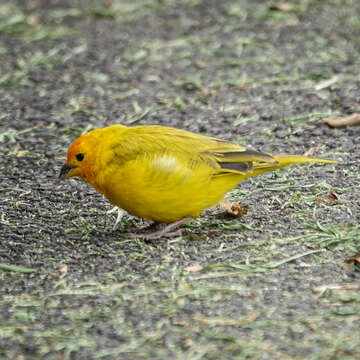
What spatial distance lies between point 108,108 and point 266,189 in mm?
2444

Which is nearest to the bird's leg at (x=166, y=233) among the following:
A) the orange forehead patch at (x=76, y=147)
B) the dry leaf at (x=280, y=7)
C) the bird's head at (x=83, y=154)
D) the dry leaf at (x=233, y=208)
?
the dry leaf at (x=233, y=208)

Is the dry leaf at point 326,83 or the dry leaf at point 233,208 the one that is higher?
the dry leaf at point 233,208

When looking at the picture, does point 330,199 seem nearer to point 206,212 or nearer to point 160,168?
point 206,212

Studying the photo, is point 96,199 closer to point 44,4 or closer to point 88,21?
point 88,21

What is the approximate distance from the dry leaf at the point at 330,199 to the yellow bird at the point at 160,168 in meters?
0.60

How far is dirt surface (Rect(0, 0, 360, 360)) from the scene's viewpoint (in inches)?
148

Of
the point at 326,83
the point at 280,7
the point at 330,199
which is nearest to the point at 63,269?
the point at 330,199

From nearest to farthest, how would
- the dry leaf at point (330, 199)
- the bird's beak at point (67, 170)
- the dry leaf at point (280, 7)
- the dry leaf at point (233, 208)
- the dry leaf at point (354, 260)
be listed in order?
1. the dry leaf at point (354, 260)
2. the bird's beak at point (67, 170)
3. the dry leaf at point (233, 208)
4. the dry leaf at point (330, 199)
5. the dry leaf at point (280, 7)

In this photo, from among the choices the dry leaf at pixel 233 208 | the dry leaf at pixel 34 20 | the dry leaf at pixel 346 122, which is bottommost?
the dry leaf at pixel 346 122

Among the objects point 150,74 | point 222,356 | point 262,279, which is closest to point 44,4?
point 150,74

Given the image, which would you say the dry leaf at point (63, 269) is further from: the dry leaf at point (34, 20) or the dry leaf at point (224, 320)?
the dry leaf at point (34, 20)

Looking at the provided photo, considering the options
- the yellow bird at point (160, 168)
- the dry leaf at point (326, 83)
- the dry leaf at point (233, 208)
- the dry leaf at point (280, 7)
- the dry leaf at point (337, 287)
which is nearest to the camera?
the dry leaf at point (337, 287)

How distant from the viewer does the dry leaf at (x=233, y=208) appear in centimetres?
509

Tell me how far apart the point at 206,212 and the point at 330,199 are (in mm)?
891
